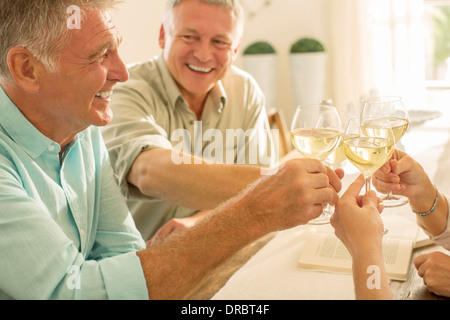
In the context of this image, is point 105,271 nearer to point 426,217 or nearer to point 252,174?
point 252,174

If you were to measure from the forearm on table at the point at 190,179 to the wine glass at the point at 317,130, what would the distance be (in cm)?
26

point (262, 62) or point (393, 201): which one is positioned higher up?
point (262, 62)

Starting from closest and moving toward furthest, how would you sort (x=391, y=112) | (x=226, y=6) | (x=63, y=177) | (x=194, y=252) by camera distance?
(x=194, y=252)
(x=63, y=177)
(x=391, y=112)
(x=226, y=6)

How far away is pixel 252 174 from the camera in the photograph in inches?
60.8

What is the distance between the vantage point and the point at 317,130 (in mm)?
1268

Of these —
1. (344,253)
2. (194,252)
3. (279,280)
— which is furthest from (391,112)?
(194,252)

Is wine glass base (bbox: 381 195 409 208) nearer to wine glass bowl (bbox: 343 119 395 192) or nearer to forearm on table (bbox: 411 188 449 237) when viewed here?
forearm on table (bbox: 411 188 449 237)

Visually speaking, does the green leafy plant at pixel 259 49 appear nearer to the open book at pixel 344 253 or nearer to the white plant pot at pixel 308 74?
the white plant pot at pixel 308 74

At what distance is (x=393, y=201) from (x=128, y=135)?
0.80 m

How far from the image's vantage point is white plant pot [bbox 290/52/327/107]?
4.68 meters

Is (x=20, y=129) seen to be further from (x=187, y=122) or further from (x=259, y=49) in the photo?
(x=259, y=49)
